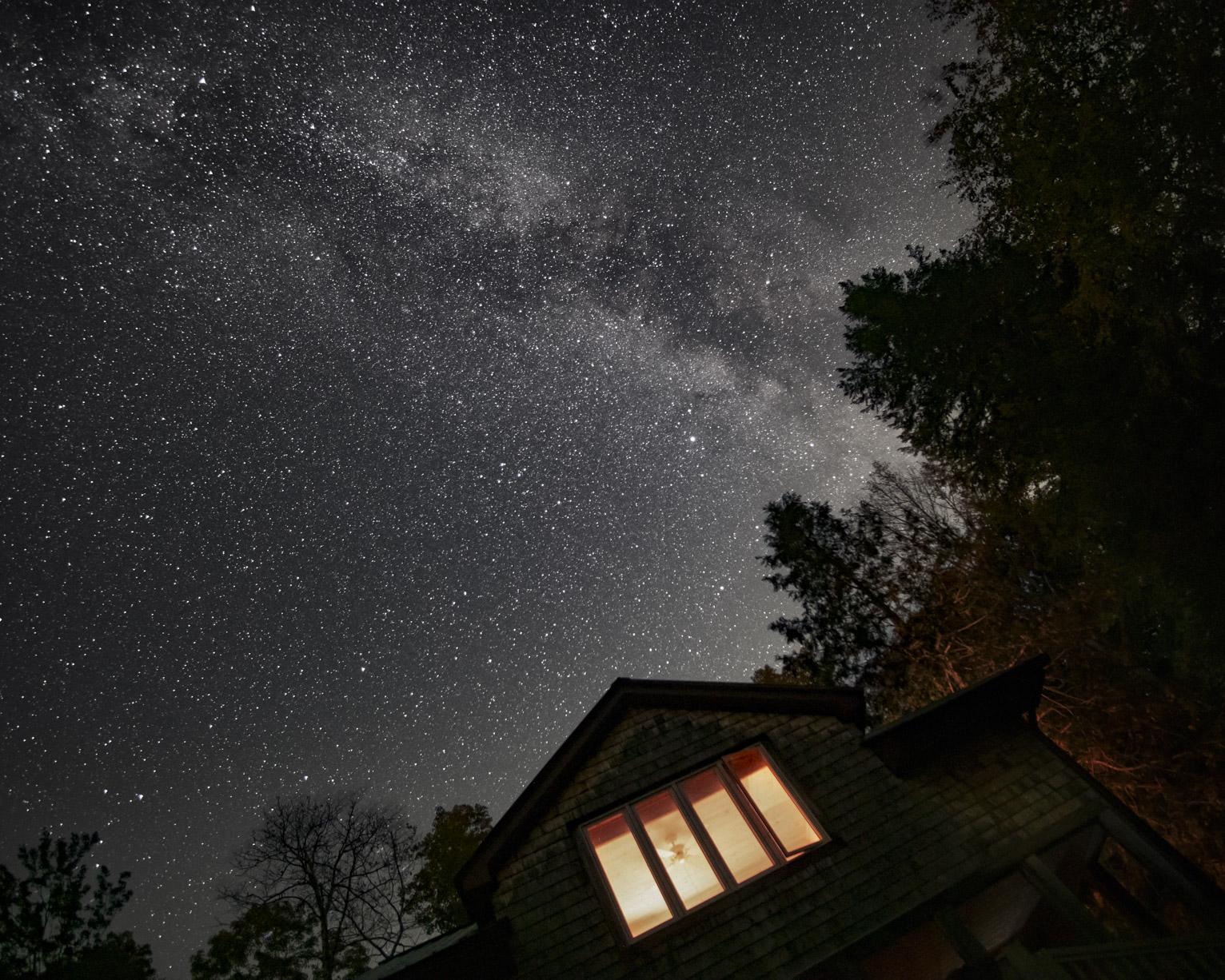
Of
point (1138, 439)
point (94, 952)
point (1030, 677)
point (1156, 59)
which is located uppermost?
point (94, 952)

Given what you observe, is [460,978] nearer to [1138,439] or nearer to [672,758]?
[672,758]

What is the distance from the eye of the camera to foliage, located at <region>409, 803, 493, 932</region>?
22.8 metres

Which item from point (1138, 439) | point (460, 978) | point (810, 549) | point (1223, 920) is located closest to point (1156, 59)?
point (1138, 439)

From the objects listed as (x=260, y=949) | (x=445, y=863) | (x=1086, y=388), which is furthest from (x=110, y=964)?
(x=1086, y=388)

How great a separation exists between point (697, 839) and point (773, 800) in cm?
132

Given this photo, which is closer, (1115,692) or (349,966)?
(1115,692)

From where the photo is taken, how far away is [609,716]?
9281mm

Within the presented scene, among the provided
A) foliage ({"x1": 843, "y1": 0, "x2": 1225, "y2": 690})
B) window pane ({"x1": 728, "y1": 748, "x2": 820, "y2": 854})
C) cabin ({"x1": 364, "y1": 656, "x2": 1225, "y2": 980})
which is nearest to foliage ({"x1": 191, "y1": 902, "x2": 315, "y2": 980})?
cabin ({"x1": 364, "y1": 656, "x2": 1225, "y2": 980})

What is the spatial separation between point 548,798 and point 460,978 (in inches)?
90.5

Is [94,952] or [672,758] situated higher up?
[94,952]

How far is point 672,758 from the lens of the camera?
27.9 feet

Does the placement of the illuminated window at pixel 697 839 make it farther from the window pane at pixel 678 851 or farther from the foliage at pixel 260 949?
the foliage at pixel 260 949

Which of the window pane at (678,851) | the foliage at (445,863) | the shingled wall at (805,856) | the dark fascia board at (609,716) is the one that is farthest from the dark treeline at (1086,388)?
the foliage at (445,863)

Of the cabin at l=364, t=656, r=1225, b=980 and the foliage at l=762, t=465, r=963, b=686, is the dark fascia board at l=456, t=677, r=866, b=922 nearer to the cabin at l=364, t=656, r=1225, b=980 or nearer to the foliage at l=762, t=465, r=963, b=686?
the cabin at l=364, t=656, r=1225, b=980
